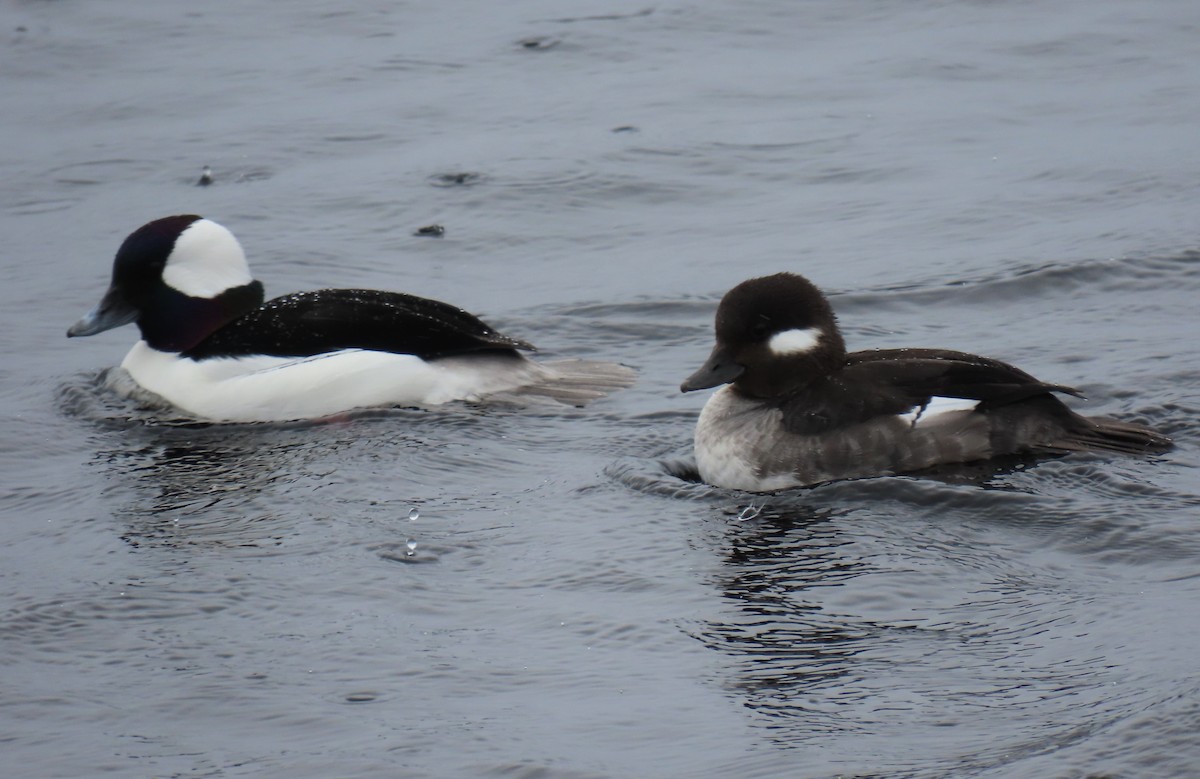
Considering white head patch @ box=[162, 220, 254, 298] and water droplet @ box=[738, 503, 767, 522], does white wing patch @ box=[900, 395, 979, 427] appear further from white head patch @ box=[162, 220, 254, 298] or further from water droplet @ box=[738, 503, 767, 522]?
white head patch @ box=[162, 220, 254, 298]

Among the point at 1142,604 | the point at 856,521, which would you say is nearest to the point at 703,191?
the point at 856,521

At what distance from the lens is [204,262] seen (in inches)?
369

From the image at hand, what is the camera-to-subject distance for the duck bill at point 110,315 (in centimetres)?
934

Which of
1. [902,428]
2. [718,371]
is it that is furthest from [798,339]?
[902,428]

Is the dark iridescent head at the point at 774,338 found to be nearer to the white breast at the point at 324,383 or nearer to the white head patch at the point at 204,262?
the white breast at the point at 324,383

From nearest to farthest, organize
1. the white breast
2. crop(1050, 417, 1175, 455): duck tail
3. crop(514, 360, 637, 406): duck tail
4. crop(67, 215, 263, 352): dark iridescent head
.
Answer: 1. crop(1050, 417, 1175, 455): duck tail
2. the white breast
3. crop(514, 360, 637, 406): duck tail
4. crop(67, 215, 263, 352): dark iridescent head

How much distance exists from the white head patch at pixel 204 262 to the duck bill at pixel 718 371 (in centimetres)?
286

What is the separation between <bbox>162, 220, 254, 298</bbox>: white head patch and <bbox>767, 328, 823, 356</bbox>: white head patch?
3.15 meters

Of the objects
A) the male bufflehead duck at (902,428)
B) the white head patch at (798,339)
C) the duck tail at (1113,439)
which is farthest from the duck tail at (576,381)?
the duck tail at (1113,439)

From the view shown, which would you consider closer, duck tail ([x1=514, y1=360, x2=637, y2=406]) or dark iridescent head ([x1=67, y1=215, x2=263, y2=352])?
duck tail ([x1=514, y1=360, x2=637, y2=406])

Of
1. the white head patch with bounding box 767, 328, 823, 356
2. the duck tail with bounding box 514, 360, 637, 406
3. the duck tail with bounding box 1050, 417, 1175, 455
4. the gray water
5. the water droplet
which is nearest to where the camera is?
the gray water

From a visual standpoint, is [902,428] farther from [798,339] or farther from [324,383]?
[324,383]

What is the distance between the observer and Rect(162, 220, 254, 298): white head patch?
30.6ft

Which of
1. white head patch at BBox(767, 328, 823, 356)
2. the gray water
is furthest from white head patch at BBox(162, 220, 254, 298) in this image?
white head patch at BBox(767, 328, 823, 356)
